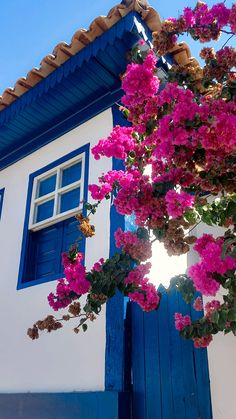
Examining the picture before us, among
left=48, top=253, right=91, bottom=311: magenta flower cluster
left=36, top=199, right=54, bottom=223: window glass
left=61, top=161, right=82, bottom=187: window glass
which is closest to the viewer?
left=48, top=253, right=91, bottom=311: magenta flower cluster

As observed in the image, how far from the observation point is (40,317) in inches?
149

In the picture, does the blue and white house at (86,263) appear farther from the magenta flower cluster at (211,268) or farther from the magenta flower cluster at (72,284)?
the magenta flower cluster at (211,268)

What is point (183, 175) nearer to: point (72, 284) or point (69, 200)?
point (72, 284)

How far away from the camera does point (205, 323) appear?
2.18 m

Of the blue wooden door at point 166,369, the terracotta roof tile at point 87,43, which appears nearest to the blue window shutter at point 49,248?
the blue wooden door at point 166,369

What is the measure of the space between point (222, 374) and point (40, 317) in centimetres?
182

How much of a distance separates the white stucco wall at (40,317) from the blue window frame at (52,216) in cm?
11

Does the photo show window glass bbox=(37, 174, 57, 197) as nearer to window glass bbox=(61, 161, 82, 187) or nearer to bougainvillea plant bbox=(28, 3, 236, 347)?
window glass bbox=(61, 161, 82, 187)

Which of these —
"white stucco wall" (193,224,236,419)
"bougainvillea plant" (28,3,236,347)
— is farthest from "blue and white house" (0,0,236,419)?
"bougainvillea plant" (28,3,236,347)

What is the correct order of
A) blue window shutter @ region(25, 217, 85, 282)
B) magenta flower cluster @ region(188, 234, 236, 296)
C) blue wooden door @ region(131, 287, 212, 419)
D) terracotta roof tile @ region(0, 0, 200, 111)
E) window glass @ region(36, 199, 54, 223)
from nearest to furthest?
magenta flower cluster @ region(188, 234, 236, 296) < blue wooden door @ region(131, 287, 212, 419) < terracotta roof tile @ region(0, 0, 200, 111) < blue window shutter @ region(25, 217, 85, 282) < window glass @ region(36, 199, 54, 223)

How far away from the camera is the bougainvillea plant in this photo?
1.87 meters

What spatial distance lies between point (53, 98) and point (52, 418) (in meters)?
2.94

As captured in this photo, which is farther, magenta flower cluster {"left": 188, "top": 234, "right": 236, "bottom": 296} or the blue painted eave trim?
the blue painted eave trim

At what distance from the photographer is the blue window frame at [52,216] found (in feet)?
13.4
